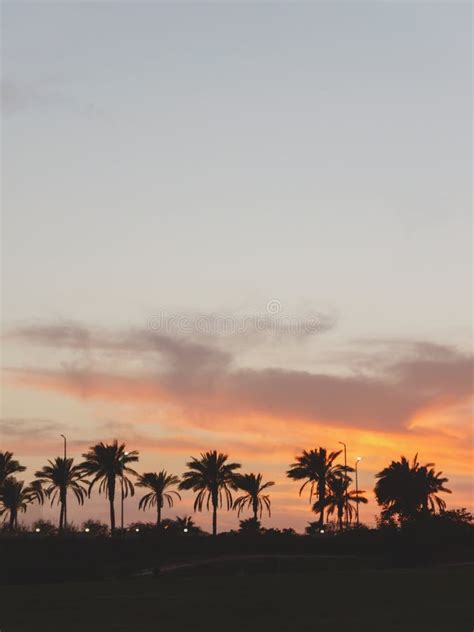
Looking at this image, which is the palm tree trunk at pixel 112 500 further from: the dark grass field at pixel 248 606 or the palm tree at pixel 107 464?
the dark grass field at pixel 248 606

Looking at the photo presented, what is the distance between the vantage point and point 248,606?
1230 inches

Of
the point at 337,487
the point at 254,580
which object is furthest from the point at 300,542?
the point at 254,580

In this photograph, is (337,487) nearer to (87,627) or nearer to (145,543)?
(145,543)

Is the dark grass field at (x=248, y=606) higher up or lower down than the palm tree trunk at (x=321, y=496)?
lower down

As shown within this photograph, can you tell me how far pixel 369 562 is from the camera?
6938cm

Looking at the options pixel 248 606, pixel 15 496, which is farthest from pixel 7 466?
pixel 248 606

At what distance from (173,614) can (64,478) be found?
76775mm

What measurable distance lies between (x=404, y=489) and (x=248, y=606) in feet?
181

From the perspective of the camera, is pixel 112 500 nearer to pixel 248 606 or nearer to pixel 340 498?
pixel 340 498

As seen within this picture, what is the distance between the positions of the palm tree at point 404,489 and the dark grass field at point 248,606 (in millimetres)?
40811

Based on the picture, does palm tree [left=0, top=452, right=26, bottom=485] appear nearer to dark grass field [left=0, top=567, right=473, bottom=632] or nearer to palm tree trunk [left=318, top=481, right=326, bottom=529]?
palm tree trunk [left=318, top=481, right=326, bottom=529]

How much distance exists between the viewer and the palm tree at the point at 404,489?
84.2 metres

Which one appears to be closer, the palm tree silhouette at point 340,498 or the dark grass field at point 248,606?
the dark grass field at point 248,606

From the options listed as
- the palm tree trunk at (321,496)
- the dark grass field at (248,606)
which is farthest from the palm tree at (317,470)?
the dark grass field at (248,606)
